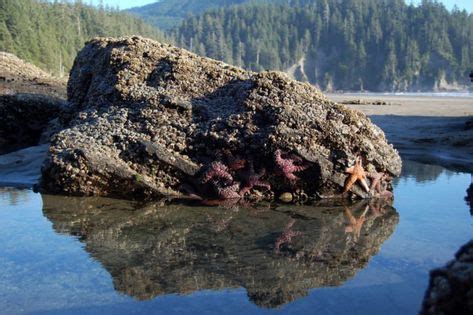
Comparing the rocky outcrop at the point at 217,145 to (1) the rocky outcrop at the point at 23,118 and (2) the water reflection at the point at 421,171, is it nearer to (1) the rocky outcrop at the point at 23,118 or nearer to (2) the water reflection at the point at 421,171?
(2) the water reflection at the point at 421,171

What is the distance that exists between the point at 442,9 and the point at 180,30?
88.8 metres

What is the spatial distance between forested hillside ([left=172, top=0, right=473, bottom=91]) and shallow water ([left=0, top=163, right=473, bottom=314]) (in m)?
151

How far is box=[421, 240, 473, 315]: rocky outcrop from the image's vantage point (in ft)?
6.64

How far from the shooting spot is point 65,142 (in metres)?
6.00

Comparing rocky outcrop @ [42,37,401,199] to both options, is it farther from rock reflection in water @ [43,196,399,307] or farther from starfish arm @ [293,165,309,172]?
rock reflection in water @ [43,196,399,307]

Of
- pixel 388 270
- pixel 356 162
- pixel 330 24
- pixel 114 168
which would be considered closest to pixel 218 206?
pixel 114 168

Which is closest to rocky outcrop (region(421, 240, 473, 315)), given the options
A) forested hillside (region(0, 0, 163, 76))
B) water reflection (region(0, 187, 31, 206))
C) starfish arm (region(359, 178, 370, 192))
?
starfish arm (region(359, 178, 370, 192))

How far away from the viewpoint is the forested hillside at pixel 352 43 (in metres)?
155

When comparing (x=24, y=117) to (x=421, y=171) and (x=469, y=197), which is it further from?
(x=469, y=197)

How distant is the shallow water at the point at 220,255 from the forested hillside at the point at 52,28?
76452 millimetres

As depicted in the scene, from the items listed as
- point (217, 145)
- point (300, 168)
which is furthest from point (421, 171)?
point (217, 145)

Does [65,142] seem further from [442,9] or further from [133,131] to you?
[442,9]

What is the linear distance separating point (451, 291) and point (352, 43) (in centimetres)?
17442

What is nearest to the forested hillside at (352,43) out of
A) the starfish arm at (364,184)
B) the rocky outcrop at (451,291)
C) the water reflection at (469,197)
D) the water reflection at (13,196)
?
the water reflection at (469,197)
